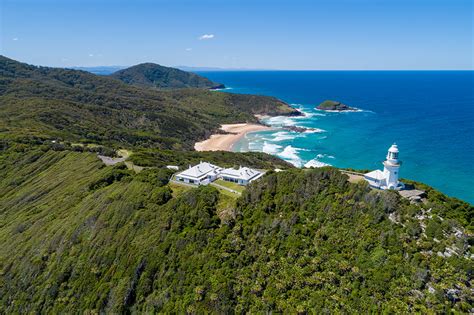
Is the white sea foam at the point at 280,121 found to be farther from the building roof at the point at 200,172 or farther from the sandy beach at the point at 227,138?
the building roof at the point at 200,172

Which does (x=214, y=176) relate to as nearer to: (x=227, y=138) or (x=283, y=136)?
(x=227, y=138)

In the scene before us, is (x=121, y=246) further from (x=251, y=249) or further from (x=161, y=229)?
(x=251, y=249)

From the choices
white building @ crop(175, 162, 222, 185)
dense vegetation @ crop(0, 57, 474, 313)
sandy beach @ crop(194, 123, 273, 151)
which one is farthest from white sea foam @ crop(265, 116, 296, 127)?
dense vegetation @ crop(0, 57, 474, 313)

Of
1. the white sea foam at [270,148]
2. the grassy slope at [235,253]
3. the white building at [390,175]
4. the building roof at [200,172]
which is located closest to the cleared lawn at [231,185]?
the building roof at [200,172]

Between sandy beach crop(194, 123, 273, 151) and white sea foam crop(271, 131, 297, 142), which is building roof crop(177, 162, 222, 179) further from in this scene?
white sea foam crop(271, 131, 297, 142)

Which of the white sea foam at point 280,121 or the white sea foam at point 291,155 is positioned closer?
the white sea foam at point 291,155
